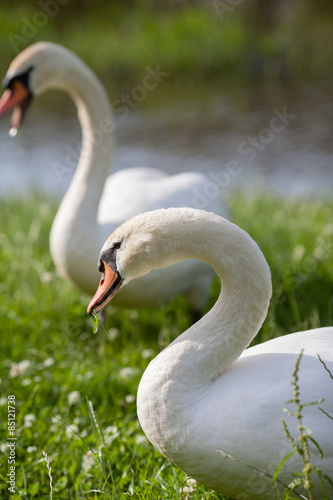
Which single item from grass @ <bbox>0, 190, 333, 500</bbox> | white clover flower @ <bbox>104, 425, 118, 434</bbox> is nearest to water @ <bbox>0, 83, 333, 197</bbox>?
grass @ <bbox>0, 190, 333, 500</bbox>

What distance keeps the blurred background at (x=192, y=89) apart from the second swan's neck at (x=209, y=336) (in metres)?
5.95

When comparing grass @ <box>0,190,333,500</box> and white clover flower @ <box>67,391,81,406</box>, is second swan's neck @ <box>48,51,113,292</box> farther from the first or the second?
white clover flower @ <box>67,391,81,406</box>

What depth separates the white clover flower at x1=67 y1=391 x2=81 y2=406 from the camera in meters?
3.17

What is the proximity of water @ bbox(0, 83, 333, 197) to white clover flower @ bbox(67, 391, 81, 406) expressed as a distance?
21.3 ft

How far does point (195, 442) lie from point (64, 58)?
293 cm

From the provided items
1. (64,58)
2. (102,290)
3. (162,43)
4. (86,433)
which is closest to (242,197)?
(64,58)

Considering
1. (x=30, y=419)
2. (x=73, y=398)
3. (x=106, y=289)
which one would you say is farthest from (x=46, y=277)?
(x=106, y=289)

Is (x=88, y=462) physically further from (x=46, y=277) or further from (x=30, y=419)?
(x=46, y=277)

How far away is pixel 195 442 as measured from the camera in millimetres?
2041

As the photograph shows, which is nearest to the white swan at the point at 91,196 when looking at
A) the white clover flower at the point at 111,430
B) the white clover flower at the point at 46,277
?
the white clover flower at the point at 46,277

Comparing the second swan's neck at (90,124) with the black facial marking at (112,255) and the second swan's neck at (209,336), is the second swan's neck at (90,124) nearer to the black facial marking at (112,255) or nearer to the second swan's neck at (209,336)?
the black facial marking at (112,255)

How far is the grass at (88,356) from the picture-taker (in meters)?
2.58

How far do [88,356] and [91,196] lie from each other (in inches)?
40.1

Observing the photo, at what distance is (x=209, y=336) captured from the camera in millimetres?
2246
